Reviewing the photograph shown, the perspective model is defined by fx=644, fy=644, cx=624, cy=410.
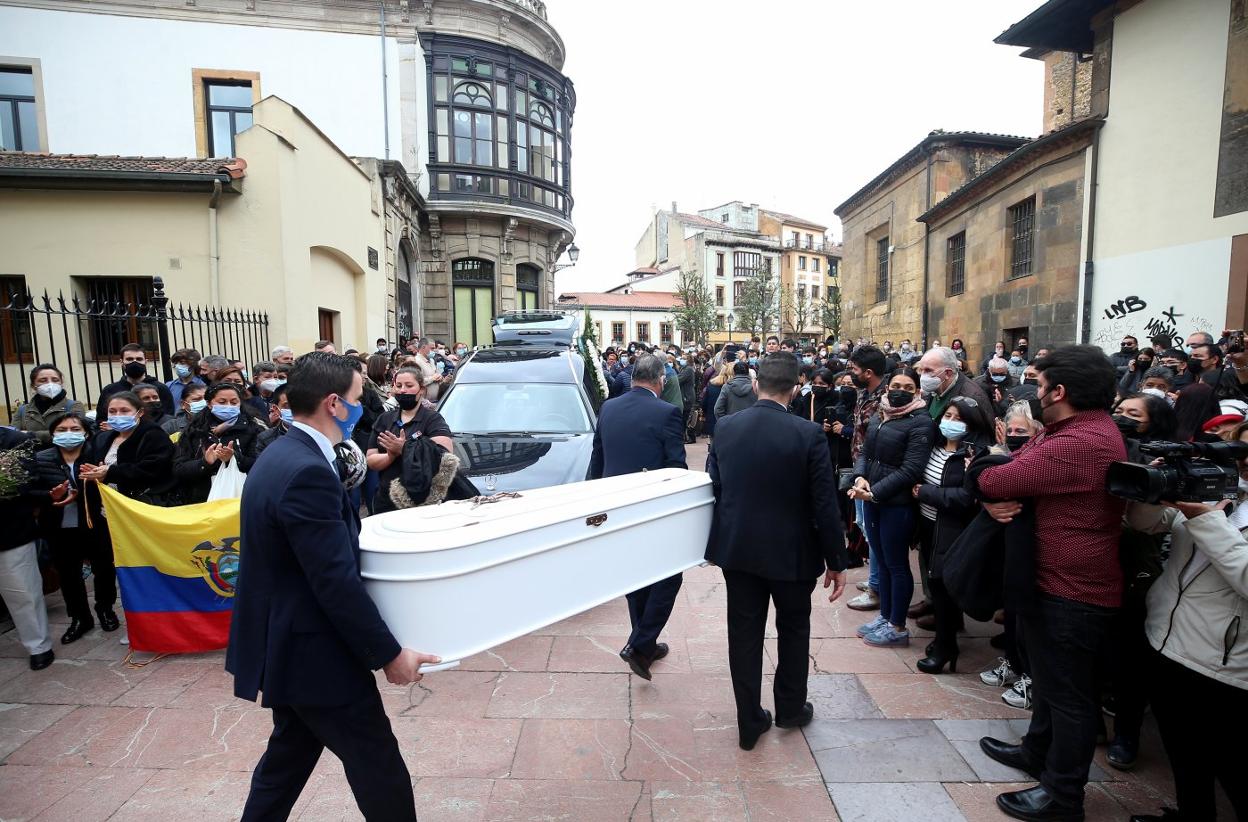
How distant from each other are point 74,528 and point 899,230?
22294 mm

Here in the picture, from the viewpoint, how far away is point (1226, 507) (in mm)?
2439

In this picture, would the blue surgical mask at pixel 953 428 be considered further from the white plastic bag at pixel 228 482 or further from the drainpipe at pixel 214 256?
the drainpipe at pixel 214 256

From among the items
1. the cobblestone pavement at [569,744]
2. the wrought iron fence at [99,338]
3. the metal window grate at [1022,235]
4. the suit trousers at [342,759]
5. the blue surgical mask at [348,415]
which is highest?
the metal window grate at [1022,235]

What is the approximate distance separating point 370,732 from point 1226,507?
128 inches

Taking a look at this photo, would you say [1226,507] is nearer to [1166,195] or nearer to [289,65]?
[1166,195]

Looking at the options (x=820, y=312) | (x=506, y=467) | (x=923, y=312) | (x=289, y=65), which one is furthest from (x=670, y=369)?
(x=820, y=312)

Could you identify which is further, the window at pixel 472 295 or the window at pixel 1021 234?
the window at pixel 472 295

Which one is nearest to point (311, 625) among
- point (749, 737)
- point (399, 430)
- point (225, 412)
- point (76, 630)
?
point (749, 737)

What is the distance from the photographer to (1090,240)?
40.4ft

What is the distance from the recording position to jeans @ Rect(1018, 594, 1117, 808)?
2641 millimetres

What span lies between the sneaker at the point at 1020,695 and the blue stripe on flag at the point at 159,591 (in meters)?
4.99

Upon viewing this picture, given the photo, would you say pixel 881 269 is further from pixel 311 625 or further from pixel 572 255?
pixel 311 625

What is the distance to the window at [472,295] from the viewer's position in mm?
21078

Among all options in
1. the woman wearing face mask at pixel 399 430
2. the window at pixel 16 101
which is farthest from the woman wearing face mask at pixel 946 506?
the window at pixel 16 101
